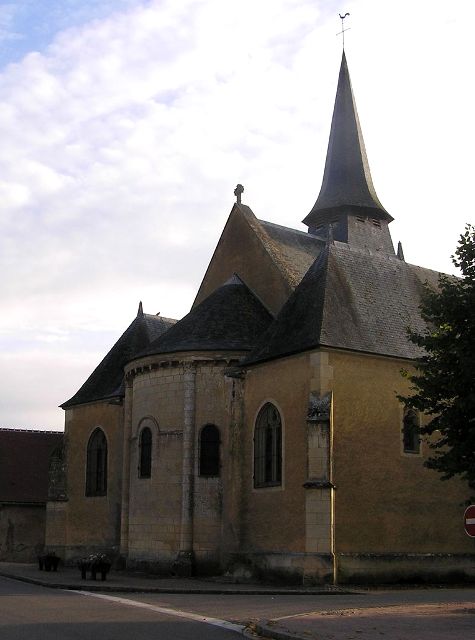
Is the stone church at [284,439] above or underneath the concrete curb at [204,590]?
above

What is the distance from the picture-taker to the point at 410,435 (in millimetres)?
24828

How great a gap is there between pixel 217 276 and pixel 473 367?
17523 mm

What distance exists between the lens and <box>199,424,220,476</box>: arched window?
25.5 meters

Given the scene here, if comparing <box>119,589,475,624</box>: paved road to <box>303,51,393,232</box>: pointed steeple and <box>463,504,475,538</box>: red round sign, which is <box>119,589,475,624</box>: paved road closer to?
<box>463,504,475,538</box>: red round sign

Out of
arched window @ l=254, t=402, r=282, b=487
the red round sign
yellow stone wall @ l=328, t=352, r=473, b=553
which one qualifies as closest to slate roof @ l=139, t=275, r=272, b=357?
arched window @ l=254, t=402, r=282, b=487

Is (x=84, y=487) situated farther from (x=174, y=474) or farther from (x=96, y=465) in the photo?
(x=174, y=474)

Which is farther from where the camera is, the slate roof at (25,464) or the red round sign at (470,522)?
the slate roof at (25,464)

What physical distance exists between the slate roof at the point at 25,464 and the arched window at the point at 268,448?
647 inches

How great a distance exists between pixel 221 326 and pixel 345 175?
15.9 m

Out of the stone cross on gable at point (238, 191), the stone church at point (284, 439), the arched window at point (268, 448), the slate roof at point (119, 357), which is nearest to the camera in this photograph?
the stone church at point (284, 439)

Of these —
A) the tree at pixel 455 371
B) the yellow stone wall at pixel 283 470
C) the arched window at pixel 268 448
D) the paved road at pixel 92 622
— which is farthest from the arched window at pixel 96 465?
the tree at pixel 455 371

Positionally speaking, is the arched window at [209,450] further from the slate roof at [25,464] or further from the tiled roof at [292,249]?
the slate roof at [25,464]

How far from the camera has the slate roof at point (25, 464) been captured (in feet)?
124

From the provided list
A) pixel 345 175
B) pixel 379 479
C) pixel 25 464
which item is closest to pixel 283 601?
pixel 379 479
